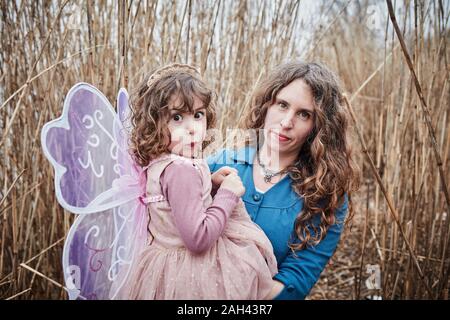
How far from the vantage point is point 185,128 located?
0.69 meters

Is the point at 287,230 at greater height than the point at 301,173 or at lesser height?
lesser

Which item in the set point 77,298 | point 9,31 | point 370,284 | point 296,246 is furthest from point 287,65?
point 370,284

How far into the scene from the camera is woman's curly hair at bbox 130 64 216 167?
2.27 ft

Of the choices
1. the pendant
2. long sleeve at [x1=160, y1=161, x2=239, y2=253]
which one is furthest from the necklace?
long sleeve at [x1=160, y1=161, x2=239, y2=253]

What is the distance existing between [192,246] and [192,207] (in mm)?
63

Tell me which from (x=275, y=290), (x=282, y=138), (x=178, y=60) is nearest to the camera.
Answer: (x=275, y=290)

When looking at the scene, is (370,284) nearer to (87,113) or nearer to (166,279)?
(166,279)

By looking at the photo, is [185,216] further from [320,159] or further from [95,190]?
[320,159]

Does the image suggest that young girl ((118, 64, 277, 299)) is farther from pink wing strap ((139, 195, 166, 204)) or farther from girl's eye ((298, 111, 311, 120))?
girl's eye ((298, 111, 311, 120))

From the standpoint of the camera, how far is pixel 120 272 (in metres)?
0.70

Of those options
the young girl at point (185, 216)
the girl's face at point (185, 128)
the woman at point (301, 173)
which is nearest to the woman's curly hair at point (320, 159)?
the woman at point (301, 173)

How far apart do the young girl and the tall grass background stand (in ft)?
0.91

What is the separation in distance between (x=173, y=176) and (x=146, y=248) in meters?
0.14

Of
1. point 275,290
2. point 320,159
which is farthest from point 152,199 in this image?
point 320,159
